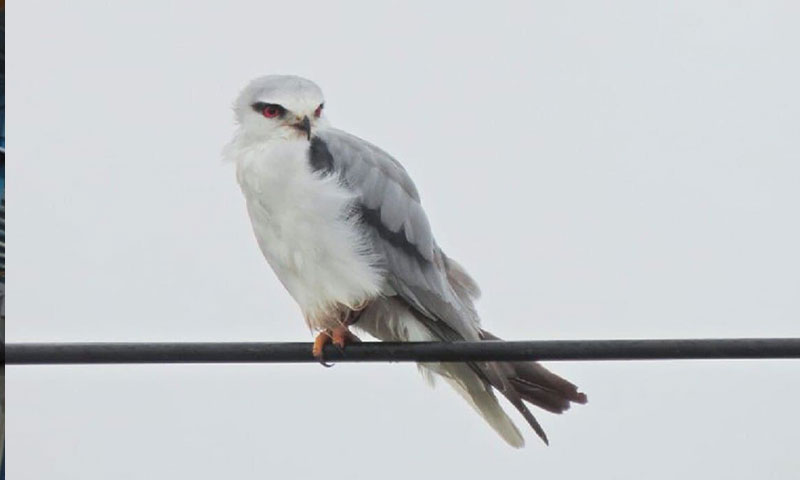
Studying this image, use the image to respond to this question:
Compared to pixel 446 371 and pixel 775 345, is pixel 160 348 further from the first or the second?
pixel 446 371

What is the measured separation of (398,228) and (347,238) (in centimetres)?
19

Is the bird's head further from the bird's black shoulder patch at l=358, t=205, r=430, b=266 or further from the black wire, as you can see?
the black wire

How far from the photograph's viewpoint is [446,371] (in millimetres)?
4906

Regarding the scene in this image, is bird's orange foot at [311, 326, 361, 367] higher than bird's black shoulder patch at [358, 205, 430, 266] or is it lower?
lower

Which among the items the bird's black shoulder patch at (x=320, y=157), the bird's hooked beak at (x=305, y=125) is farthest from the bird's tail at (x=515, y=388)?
the bird's hooked beak at (x=305, y=125)

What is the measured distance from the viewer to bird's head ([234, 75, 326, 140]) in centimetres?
478

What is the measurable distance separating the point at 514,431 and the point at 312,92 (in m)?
1.26

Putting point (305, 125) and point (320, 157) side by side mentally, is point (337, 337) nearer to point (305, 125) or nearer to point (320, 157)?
point (320, 157)

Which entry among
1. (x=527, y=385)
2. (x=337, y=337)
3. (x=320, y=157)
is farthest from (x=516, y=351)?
(x=320, y=157)

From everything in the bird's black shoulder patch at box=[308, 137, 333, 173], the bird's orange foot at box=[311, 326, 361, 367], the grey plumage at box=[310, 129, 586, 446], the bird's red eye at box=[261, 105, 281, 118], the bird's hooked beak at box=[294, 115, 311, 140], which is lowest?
the bird's orange foot at box=[311, 326, 361, 367]

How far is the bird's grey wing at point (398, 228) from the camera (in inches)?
184

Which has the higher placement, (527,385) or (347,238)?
(347,238)

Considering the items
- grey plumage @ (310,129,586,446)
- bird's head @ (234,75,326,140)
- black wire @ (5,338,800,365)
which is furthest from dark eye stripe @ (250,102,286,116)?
black wire @ (5,338,800,365)

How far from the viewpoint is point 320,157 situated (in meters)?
4.72
